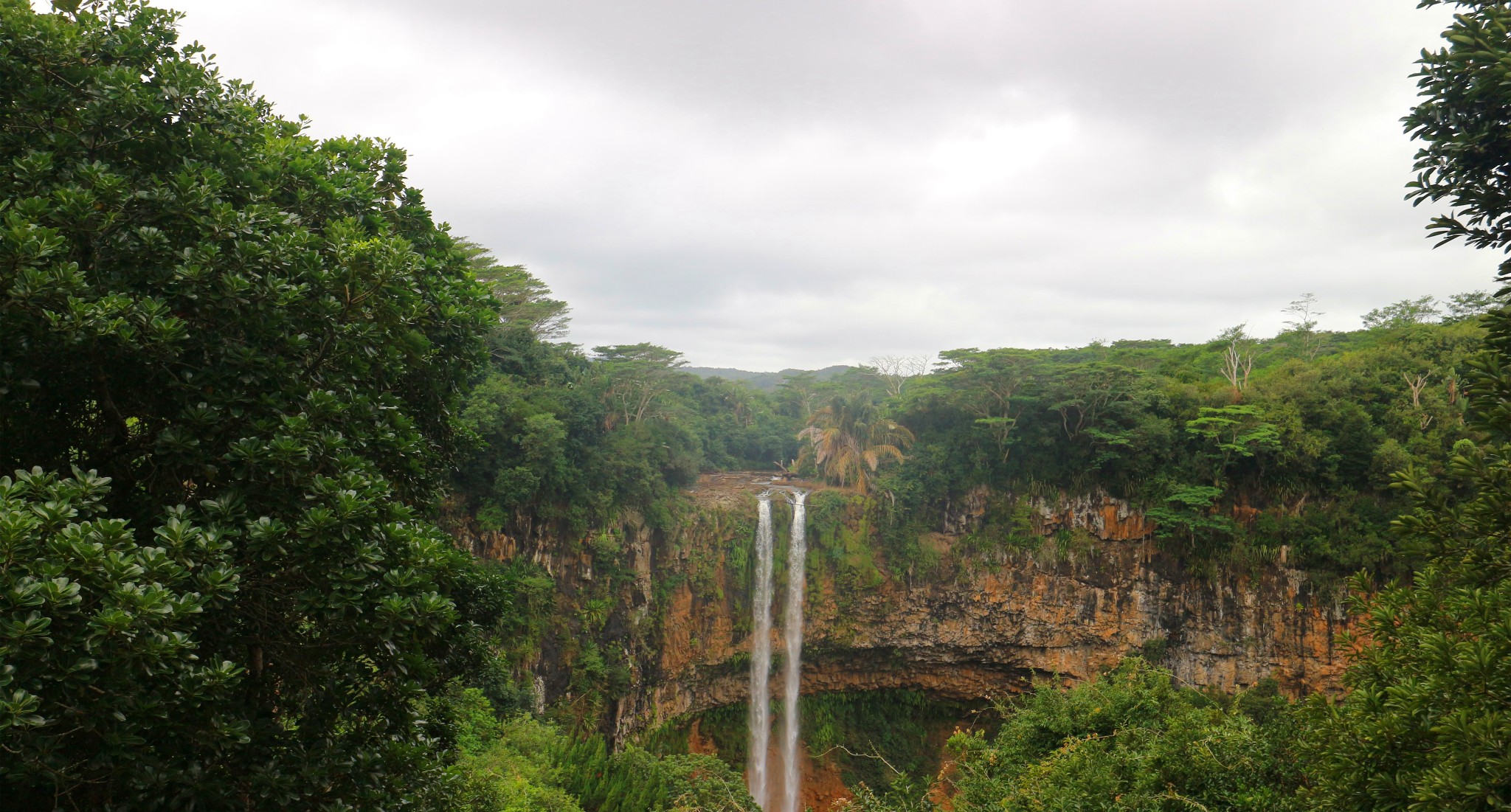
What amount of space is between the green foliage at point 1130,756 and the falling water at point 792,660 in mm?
9949

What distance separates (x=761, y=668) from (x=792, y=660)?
3.17 feet

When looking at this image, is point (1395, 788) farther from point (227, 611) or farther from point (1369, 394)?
point (1369, 394)

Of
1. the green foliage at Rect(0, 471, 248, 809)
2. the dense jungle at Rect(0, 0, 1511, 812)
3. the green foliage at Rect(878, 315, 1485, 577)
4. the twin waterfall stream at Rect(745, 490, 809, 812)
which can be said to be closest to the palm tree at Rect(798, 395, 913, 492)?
the green foliage at Rect(878, 315, 1485, 577)

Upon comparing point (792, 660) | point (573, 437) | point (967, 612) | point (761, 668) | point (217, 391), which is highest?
point (217, 391)

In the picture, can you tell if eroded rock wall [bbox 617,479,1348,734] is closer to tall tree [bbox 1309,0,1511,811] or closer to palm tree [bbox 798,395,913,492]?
palm tree [bbox 798,395,913,492]

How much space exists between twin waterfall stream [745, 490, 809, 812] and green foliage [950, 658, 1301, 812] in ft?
32.9

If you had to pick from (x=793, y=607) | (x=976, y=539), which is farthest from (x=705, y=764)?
(x=976, y=539)

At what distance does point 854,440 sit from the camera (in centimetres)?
2175

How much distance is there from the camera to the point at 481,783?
293 inches

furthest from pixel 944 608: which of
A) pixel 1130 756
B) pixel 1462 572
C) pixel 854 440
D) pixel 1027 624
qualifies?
pixel 1462 572

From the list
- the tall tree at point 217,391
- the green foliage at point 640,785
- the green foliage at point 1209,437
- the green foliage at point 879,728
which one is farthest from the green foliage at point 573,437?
the tall tree at point 217,391

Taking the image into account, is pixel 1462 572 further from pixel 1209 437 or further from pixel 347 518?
pixel 1209 437

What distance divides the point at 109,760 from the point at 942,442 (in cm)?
1956

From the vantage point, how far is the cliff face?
16.5 m
